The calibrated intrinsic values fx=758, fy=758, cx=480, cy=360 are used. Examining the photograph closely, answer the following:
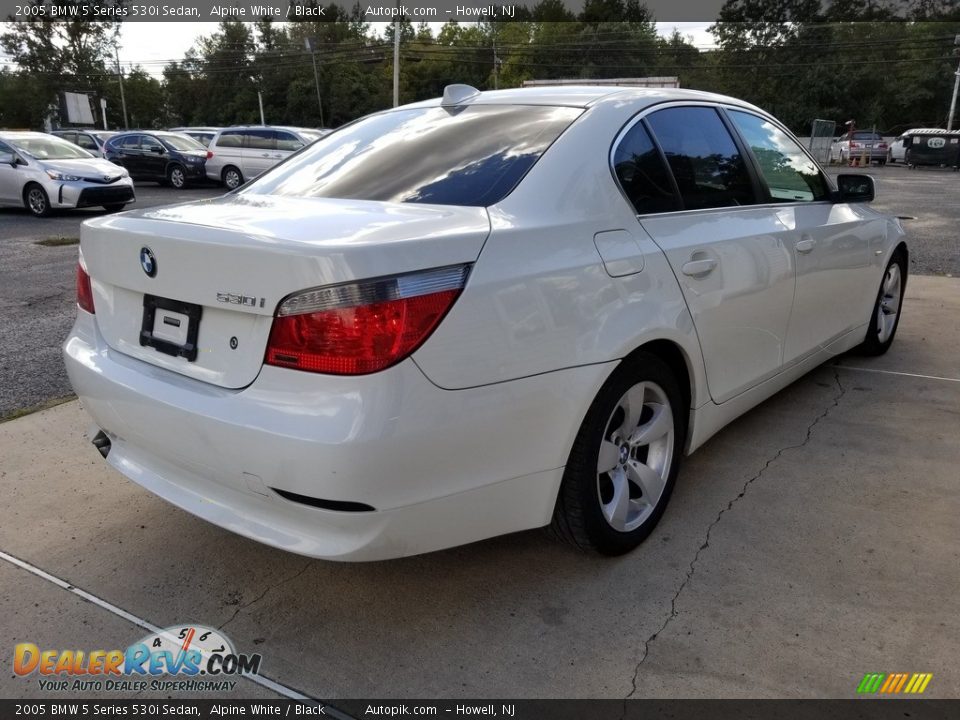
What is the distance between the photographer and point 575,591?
2580mm

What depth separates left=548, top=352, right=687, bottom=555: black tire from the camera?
2.43m

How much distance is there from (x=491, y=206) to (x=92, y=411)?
154 cm

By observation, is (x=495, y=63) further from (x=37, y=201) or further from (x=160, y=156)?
(x=37, y=201)

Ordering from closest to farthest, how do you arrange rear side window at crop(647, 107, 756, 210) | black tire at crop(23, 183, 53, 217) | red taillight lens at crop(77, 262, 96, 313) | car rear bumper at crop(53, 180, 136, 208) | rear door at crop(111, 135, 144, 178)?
red taillight lens at crop(77, 262, 96, 313) → rear side window at crop(647, 107, 756, 210) → car rear bumper at crop(53, 180, 136, 208) → black tire at crop(23, 183, 53, 217) → rear door at crop(111, 135, 144, 178)

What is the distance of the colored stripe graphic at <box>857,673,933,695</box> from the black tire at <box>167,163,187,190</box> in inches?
813

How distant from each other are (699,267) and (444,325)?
1.28 meters

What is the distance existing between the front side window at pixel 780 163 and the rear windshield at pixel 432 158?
124 centimetres

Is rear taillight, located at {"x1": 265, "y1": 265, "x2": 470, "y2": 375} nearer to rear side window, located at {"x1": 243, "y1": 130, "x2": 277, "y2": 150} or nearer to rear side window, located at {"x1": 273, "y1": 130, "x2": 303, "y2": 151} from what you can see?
rear side window, located at {"x1": 273, "y1": 130, "x2": 303, "y2": 151}

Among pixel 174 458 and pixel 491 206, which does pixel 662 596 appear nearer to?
pixel 491 206

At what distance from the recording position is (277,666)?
7.37ft

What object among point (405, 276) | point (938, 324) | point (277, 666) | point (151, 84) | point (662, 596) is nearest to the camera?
point (405, 276)

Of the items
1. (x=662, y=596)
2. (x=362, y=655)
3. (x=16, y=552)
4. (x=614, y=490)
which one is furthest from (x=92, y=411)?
(x=662, y=596)

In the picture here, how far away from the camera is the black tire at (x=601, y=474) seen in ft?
7.98
